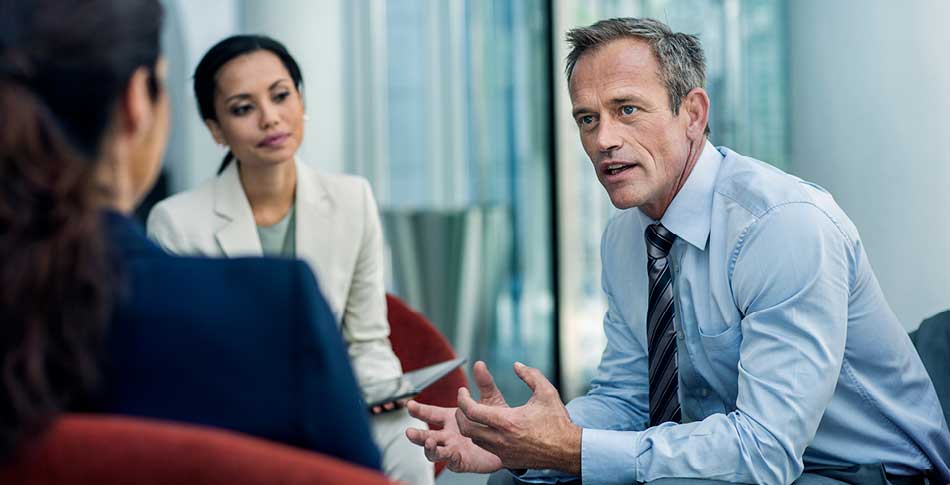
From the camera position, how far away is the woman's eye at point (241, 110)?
2949mm

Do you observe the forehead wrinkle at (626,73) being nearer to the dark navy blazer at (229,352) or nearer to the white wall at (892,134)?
the white wall at (892,134)

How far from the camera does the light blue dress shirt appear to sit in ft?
5.55

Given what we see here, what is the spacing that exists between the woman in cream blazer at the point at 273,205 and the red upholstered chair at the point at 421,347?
13 cm

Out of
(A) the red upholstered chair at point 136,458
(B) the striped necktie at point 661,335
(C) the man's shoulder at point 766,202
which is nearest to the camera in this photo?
(A) the red upholstered chair at point 136,458

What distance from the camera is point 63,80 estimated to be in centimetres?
81

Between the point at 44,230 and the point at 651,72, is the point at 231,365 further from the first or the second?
the point at 651,72

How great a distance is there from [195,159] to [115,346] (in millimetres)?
3788

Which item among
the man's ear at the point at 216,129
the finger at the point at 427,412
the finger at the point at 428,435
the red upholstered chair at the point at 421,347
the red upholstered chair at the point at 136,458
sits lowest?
the red upholstered chair at the point at 421,347

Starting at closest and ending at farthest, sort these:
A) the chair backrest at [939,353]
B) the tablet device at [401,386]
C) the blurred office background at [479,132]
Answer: the chair backrest at [939,353]
the tablet device at [401,386]
the blurred office background at [479,132]

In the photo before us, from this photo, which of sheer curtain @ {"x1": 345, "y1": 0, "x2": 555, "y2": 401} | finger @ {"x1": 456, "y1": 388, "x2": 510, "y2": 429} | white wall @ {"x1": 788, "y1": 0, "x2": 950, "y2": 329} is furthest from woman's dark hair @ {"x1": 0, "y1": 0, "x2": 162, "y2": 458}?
sheer curtain @ {"x1": 345, "y1": 0, "x2": 555, "y2": 401}

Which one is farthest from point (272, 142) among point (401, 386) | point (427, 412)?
point (427, 412)

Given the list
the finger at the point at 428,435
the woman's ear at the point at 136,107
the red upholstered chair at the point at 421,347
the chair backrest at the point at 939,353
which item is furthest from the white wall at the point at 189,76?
the woman's ear at the point at 136,107

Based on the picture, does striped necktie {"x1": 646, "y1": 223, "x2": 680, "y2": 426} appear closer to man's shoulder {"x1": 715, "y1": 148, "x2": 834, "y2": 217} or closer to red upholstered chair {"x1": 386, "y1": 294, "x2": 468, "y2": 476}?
man's shoulder {"x1": 715, "y1": 148, "x2": 834, "y2": 217}

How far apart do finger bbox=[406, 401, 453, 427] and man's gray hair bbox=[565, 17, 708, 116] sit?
2.52ft
